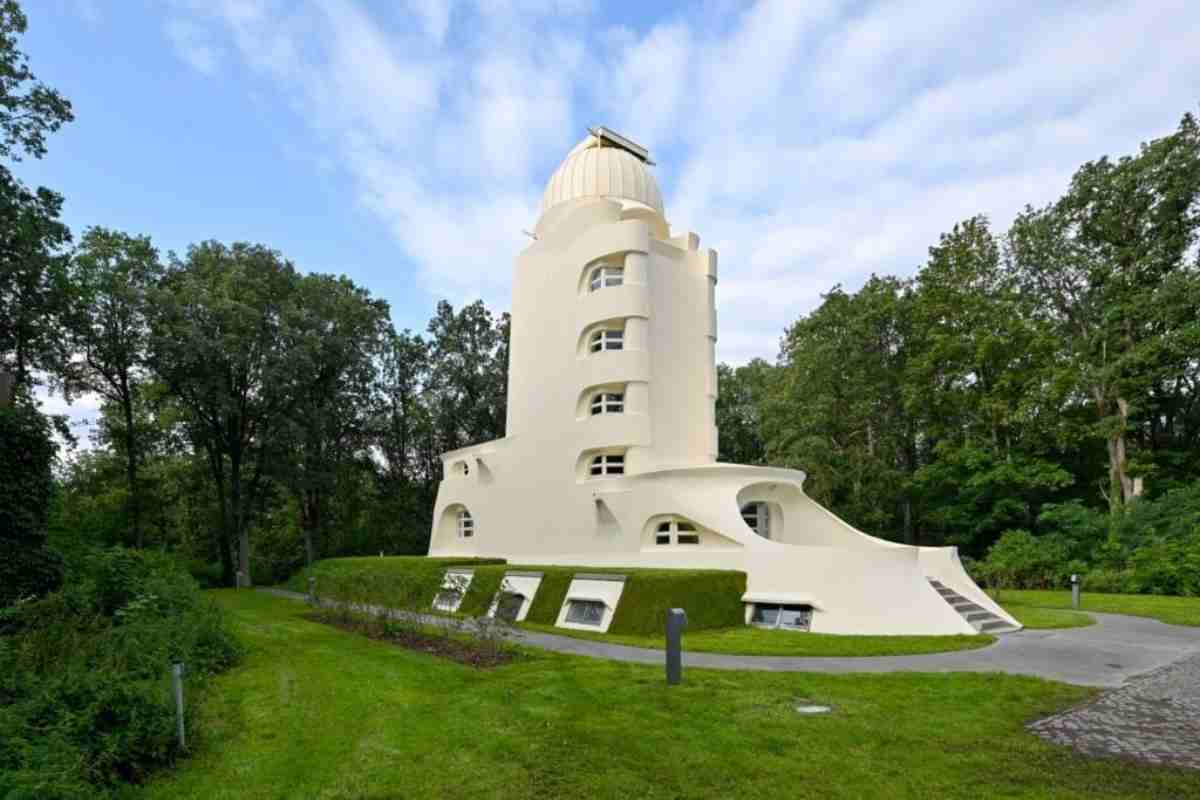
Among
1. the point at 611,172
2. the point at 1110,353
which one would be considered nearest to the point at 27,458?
the point at 611,172

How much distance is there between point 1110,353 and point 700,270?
765 inches

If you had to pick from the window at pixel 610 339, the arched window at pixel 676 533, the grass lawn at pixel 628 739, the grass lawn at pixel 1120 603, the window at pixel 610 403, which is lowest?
the grass lawn at pixel 1120 603

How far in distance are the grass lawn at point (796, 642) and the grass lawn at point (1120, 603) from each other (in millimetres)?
7044

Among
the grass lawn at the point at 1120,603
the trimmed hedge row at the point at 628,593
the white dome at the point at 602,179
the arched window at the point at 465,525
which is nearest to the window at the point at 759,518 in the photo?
the trimmed hedge row at the point at 628,593

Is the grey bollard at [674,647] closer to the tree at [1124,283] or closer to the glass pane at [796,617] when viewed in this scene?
the glass pane at [796,617]

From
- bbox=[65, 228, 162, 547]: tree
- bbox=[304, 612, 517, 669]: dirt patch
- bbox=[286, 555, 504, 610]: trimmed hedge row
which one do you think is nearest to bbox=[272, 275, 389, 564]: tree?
bbox=[65, 228, 162, 547]: tree

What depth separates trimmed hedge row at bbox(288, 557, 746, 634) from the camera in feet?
48.9

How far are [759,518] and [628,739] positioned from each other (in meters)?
15.2

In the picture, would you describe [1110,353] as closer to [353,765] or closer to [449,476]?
[449,476]

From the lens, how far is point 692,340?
79.3 ft

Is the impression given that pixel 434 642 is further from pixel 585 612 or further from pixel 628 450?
pixel 628 450

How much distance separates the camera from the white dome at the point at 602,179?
24.7 m

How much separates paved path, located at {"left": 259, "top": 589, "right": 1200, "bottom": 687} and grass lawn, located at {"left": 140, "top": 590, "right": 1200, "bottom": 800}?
0.92 metres

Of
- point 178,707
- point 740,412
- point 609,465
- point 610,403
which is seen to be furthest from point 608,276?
point 740,412
